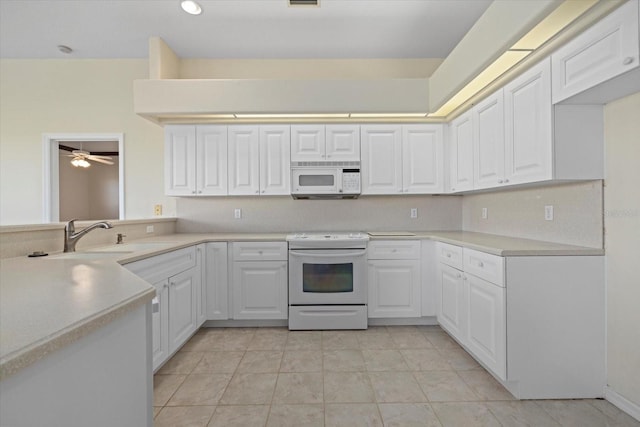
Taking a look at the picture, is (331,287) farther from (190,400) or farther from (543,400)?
(543,400)

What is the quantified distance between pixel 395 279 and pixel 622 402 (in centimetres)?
165

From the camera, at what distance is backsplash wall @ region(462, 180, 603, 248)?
6.05 ft

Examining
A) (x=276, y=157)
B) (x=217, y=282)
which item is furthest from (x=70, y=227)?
(x=276, y=157)

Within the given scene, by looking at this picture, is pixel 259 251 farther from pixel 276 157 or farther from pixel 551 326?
pixel 551 326

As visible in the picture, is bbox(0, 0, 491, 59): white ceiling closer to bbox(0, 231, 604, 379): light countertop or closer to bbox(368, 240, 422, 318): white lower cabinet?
bbox(368, 240, 422, 318): white lower cabinet

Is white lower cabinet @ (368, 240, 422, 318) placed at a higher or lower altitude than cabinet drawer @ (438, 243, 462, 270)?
lower

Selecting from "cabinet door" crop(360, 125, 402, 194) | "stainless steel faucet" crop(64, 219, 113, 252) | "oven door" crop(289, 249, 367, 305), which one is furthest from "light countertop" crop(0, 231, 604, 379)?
"cabinet door" crop(360, 125, 402, 194)

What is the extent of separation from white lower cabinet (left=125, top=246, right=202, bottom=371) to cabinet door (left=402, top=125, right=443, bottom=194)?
231 centimetres

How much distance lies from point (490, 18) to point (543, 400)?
241 cm

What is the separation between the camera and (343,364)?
2.24 metres

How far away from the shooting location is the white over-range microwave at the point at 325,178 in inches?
126

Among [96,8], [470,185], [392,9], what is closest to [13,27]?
[96,8]

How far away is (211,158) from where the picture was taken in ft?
10.6

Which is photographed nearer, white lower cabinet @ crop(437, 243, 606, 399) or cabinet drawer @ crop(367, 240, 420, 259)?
white lower cabinet @ crop(437, 243, 606, 399)
